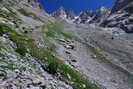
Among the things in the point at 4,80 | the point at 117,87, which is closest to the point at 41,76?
the point at 4,80

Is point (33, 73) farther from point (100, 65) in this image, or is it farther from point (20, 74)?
point (100, 65)

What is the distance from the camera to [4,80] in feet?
Result: 44.3

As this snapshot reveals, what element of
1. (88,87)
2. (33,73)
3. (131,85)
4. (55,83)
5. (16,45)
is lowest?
(131,85)

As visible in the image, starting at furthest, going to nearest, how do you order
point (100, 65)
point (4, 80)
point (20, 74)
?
point (100, 65), point (20, 74), point (4, 80)

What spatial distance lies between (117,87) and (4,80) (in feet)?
64.8

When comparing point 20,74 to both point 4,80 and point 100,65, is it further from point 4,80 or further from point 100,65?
point 100,65

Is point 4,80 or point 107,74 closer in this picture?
point 4,80

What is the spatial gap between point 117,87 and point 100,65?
899 centimetres

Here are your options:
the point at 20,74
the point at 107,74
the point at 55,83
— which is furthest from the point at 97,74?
the point at 20,74

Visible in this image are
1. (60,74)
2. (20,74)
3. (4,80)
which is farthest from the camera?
(60,74)

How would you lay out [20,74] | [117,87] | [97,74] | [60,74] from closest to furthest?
[20,74]
[60,74]
[117,87]
[97,74]

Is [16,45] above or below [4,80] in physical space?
above

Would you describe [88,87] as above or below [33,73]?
below

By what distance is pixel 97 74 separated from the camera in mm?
32031
